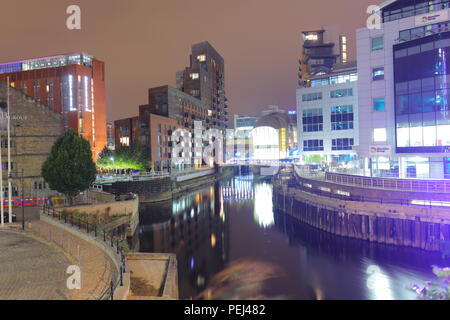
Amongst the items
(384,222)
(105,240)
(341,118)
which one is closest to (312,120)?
(341,118)

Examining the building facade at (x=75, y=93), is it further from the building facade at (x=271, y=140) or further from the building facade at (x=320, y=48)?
the building facade at (x=271, y=140)

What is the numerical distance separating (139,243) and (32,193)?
54.5ft

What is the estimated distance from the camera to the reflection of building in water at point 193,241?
28.0 meters

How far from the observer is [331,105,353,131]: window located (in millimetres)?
64125

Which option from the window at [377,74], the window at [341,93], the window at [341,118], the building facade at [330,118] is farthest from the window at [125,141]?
the window at [377,74]

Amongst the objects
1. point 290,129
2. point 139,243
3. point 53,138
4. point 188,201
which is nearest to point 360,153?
point 139,243

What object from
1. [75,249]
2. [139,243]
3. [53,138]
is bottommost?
[139,243]

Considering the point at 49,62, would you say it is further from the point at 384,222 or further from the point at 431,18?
the point at 384,222

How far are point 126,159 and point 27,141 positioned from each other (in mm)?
26556

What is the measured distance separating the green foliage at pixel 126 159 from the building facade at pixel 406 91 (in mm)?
43585

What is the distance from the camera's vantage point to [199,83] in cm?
11606

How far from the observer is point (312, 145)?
68.1m

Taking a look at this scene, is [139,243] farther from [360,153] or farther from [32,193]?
[360,153]
